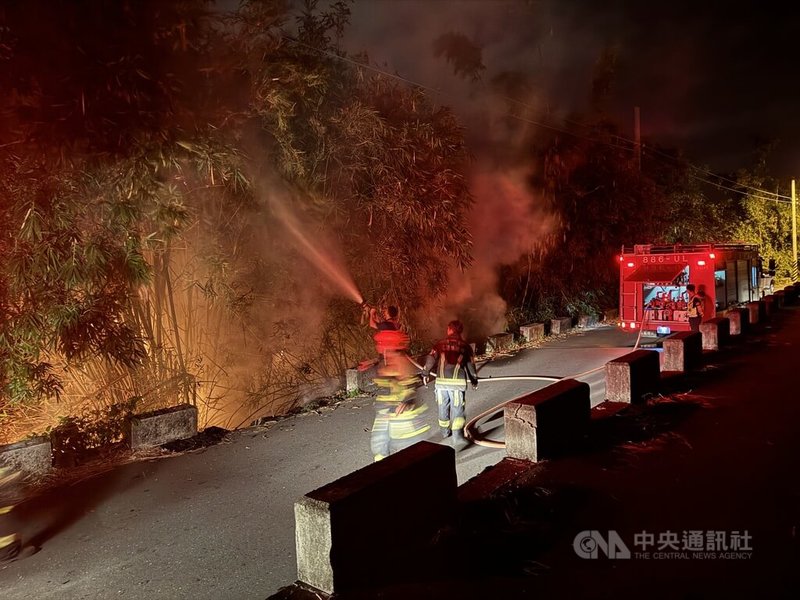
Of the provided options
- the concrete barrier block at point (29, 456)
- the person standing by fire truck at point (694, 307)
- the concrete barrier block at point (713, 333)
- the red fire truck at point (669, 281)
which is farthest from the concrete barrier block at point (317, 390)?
the red fire truck at point (669, 281)

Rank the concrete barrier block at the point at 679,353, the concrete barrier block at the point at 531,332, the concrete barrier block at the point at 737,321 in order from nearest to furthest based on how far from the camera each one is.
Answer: the concrete barrier block at the point at 679,353
the concrete barrier block at the point at 737,321
the concrete barrier block at the point at 531,332

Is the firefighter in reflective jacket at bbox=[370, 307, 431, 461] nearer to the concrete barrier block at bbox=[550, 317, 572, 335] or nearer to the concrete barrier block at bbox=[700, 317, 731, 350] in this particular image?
the concrete barrier block at bbox=[700, 317, 731, 350]

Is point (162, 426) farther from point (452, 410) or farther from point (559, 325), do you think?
point (559, 325)

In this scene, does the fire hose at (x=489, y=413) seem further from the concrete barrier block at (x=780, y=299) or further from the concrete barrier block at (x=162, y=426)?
the concrete barrier block at (x=780, y=299)

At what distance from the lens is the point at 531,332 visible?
46.5ft

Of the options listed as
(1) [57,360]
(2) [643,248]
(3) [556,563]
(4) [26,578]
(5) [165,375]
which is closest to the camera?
(3) [556,563]

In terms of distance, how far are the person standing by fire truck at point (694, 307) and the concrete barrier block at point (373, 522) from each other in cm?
1002

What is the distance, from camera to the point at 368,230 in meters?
9.65

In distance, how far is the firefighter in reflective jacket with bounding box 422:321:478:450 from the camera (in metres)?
6.02

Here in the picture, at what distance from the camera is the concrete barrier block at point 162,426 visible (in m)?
6.31

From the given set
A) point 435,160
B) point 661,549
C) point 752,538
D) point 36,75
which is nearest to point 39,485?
point 36,75

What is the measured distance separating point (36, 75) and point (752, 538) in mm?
6121

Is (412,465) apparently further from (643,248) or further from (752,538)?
(643,248)

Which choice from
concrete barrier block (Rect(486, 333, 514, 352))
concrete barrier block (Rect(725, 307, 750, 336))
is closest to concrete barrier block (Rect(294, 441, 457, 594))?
concrete barrier block (Rect(486, 333, 514, 352))
